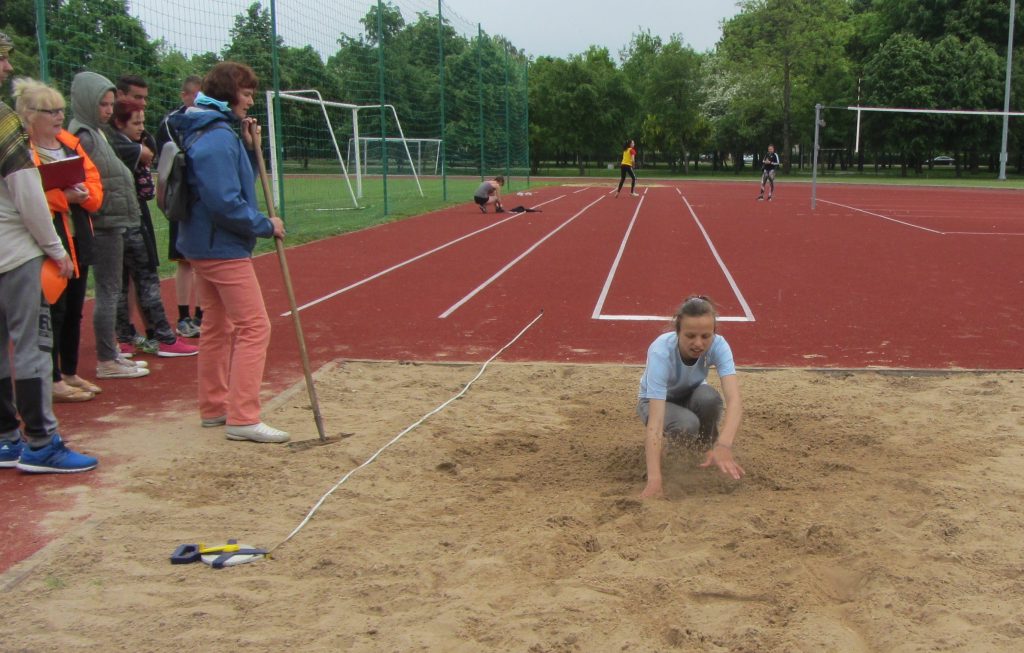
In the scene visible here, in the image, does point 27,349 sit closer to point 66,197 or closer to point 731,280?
point 66,197

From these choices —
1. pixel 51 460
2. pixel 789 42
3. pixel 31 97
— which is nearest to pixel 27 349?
pixel 51 460

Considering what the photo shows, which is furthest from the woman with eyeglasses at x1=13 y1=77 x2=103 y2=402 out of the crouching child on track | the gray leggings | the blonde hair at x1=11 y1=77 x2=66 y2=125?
the crouching child on track

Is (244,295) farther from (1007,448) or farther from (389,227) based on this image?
(389,227)

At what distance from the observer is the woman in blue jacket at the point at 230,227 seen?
14.6 feet

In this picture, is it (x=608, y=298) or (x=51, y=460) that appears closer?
(x=51, y=460)

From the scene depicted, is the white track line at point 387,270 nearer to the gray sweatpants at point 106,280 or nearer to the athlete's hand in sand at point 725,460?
the gray sweatpants at point 106,280

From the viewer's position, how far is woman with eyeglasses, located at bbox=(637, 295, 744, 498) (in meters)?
3.80

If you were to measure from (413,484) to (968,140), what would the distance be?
172 feet

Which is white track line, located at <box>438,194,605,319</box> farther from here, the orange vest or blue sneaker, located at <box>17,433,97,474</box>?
blue sneaker, located at <box>17,433,97,474</box>

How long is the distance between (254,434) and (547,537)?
1.97 metres

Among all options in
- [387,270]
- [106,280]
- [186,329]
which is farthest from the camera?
[387,270]

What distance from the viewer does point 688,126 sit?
2293 inches

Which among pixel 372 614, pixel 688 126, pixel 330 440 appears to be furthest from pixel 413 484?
pixel 688 126

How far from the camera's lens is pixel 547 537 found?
3436 mm
